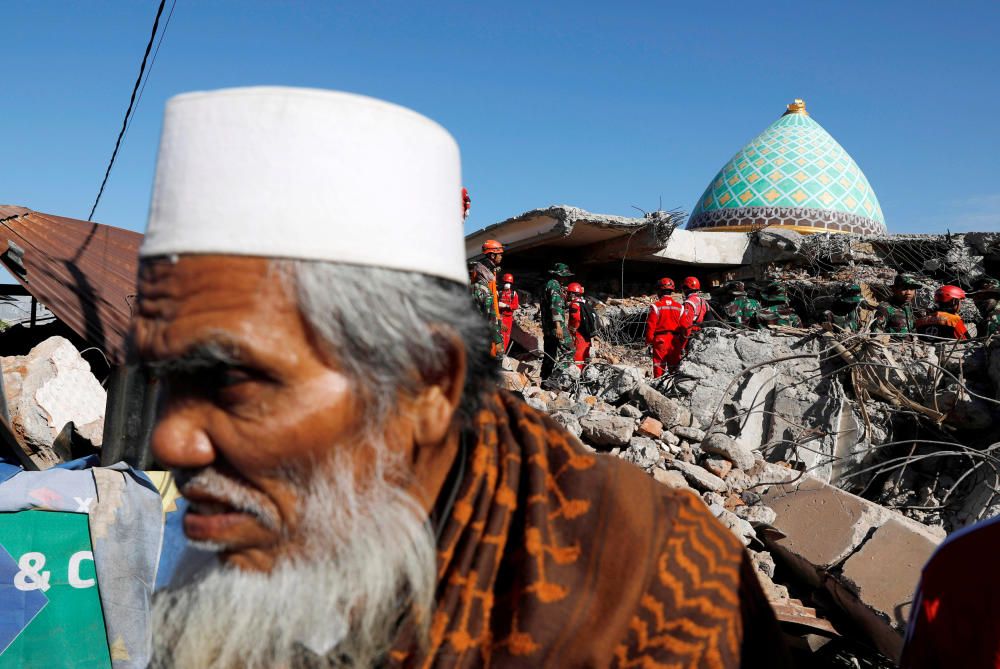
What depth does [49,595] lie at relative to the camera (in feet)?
8.64

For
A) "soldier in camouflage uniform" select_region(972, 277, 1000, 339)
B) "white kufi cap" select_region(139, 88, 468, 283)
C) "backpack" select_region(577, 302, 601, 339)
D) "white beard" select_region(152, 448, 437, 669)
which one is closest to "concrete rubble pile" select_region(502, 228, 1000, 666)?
"white beard" select_region(152, 448, 437, 669)

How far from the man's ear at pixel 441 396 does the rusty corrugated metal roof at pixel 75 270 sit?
2892 mm

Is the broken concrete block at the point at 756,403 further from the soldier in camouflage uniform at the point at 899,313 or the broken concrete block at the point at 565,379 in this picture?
the soldier in camouflage uniform at the point at 899,313

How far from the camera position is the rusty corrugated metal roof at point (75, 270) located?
413cm

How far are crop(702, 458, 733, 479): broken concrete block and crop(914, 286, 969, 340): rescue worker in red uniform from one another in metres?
4.01

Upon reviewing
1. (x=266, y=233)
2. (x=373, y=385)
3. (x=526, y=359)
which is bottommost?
(x=526, y=359)

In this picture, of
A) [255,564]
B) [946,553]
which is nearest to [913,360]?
[946,553]

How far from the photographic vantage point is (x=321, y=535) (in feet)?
3.98

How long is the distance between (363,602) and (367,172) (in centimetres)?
72

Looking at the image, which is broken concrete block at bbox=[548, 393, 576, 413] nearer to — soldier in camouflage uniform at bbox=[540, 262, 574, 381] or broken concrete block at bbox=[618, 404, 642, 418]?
broken concrete block at bbox=[618, 404, 642, 418]

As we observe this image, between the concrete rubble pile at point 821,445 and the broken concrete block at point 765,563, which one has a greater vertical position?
the concrete rubble pile at point 821,445

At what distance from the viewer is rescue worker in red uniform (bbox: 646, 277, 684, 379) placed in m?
9.15

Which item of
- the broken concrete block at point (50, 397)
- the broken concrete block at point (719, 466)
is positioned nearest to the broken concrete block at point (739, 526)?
the broken concrete block at point (719, 466)

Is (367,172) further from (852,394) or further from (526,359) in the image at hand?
(526,359)
